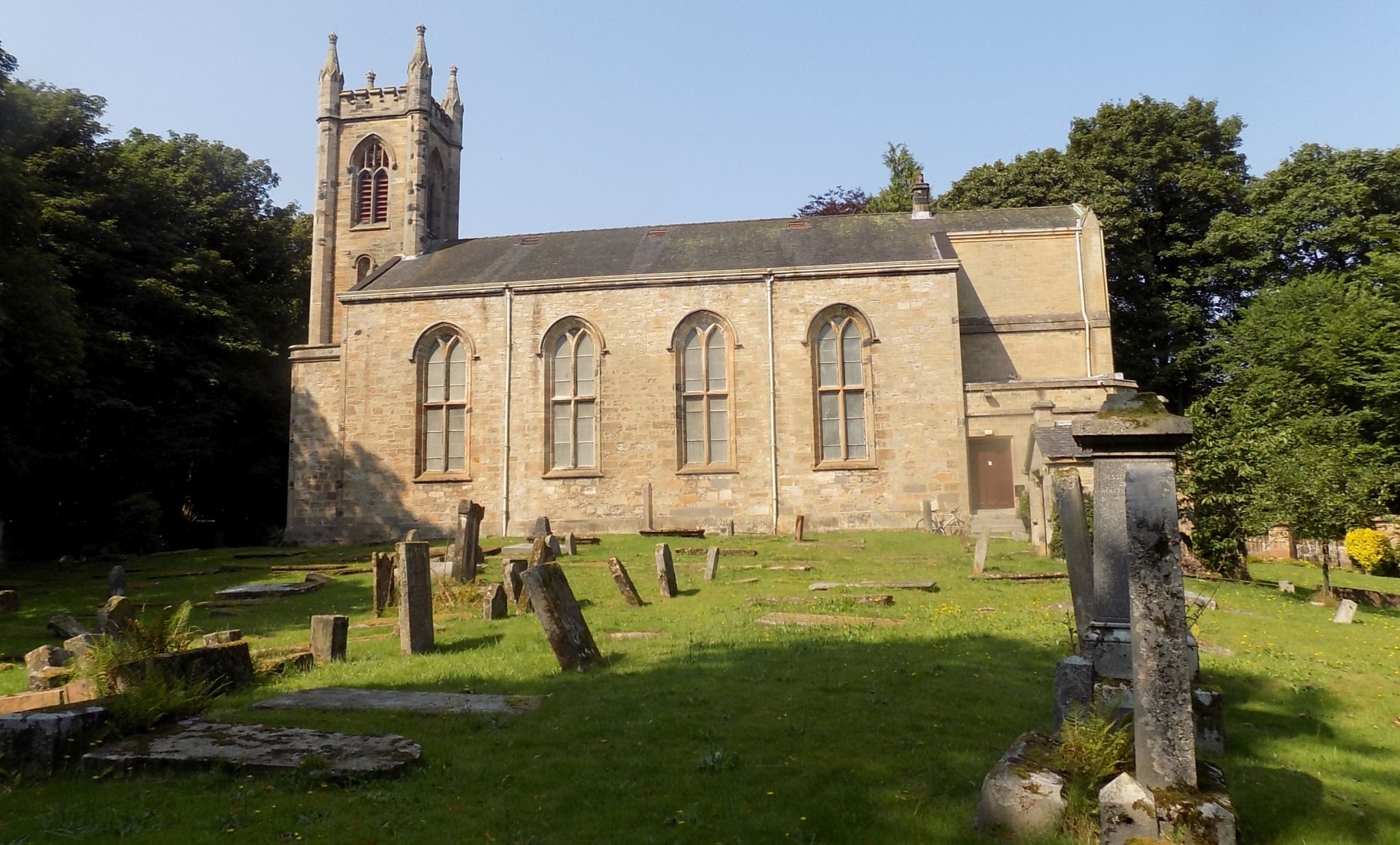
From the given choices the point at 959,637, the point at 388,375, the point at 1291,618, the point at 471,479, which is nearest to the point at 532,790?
the point at 959,637

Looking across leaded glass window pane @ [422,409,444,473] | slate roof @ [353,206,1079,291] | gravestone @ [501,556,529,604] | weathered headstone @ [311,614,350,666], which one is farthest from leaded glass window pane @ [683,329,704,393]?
weathered headstone @ [311,614,350,666]

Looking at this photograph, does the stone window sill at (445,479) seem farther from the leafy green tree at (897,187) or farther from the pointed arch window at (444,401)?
the leafy green tree at (897,187)

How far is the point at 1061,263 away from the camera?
31797 millimetres

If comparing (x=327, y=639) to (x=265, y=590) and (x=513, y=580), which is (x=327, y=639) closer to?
(x=513, y=580)

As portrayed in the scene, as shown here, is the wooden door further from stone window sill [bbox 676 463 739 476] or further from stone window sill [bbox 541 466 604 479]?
stone window sill [bbox 541 466 604 479]

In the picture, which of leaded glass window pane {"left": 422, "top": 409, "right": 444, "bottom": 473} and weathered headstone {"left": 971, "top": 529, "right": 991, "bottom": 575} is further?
leaded glass window pane {"left": 422, "top": 409, "right": 444, "bottom": 473}

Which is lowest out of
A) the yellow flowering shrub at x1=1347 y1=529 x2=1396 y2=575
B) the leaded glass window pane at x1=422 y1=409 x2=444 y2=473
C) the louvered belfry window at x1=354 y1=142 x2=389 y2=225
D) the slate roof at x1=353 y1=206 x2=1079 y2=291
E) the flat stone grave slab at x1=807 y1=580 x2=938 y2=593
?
the yellow flowering shrub at x1=1347 y1=529 x2=1396 y2=575

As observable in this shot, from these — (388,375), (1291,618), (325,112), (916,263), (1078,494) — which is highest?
(325,112)

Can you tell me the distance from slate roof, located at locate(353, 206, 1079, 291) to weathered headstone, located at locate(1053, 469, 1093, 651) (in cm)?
1904

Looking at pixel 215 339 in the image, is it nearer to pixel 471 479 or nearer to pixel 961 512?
pixel 471 479

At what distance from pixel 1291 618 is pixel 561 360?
838 inches

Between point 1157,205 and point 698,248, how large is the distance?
22.2 meters

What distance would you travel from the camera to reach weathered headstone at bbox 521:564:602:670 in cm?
906

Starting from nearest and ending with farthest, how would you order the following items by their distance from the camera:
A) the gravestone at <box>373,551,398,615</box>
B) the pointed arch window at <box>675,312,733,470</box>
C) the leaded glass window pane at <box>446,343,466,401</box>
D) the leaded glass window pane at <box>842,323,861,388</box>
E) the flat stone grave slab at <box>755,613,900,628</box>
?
the flat stone grave slab at <box>755,613,900,628</box> → the gravestone at <box>373,551,398,615</box> → the leaded glass window pane at <box>842,323,861,388</box> → the pointed arch window at <box>675,312,733,470</box> → the leaded glass window pane at <box>446,343,466,401</box>
